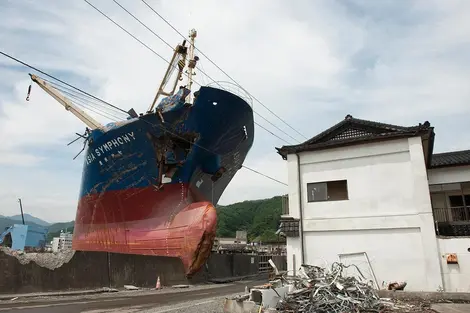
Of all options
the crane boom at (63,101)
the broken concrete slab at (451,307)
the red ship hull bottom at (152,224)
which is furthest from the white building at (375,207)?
the crane boom at (63,101)

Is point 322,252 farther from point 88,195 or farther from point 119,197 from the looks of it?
point 88,195

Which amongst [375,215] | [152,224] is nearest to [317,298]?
[375,215]

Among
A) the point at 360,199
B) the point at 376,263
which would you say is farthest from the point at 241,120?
the point at 376,263

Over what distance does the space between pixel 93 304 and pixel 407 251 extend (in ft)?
29.9

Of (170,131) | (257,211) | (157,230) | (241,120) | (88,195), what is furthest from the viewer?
(257,211)

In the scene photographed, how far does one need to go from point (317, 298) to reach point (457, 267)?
5196mm

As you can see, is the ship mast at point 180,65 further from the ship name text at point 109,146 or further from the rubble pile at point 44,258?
the rubble pile at point 44,258

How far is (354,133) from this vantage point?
12344 millimetres

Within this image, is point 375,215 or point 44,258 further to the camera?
point 44,258

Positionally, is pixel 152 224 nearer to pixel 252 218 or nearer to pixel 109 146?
pixel 109 146

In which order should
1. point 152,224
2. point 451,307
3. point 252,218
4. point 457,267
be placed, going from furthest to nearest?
1. point 252,218
2. point 152,224
3. point 457,267
4. point 451,307

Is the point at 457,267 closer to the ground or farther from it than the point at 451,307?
→ farther from it

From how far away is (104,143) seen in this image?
2042 centimetres

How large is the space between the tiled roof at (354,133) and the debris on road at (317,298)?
507cm
